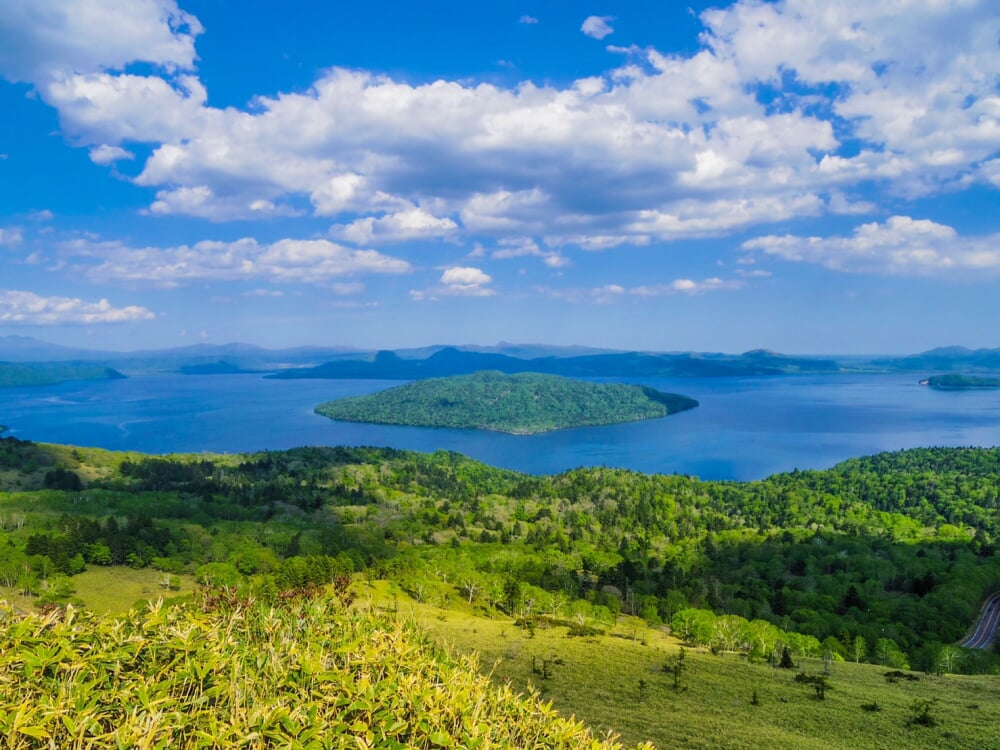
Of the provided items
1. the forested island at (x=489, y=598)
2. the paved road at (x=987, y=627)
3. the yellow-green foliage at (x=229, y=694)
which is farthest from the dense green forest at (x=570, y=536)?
the yellow-green foliage at (x=229, y=694)

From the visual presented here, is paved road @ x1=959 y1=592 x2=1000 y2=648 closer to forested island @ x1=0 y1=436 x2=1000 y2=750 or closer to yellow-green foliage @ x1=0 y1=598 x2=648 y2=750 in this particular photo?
forested island @ x1=0 y1=436 x2=1000 y2=750

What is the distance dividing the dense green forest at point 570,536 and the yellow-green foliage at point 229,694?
1251 inches

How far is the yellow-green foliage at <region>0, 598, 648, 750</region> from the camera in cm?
880

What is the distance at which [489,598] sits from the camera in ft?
211

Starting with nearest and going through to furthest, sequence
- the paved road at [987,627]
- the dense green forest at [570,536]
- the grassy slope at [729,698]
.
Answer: the grassy slope at [729,698]
the dense green forest at [570,536]
the paved road at [987,627]

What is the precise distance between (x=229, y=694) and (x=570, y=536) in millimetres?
104955

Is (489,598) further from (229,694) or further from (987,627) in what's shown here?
(229,694)

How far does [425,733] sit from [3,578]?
202ft

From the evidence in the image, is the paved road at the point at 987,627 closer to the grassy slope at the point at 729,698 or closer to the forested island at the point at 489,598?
the forested island at the point at 489,598

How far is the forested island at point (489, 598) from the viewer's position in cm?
1057

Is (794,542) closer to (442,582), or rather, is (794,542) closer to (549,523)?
(549,523)

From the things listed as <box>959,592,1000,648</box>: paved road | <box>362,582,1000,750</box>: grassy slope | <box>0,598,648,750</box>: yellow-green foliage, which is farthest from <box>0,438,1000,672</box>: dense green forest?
<box>0,598,648,750</box>: yellow-green foliage

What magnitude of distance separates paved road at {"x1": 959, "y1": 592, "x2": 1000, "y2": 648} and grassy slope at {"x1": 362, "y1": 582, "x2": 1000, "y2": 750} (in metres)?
29.3

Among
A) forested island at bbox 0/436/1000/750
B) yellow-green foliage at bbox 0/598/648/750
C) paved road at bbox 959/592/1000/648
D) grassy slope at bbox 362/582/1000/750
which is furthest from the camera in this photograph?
paved road at bbox 959/592/1000/648
